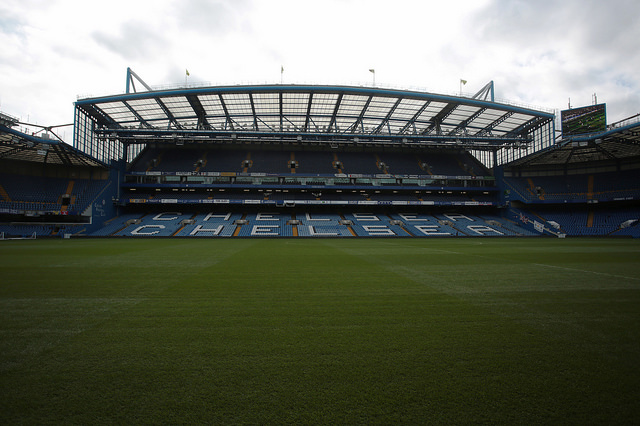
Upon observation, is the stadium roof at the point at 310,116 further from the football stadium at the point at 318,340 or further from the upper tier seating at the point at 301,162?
the football stadium at the point at 318,340

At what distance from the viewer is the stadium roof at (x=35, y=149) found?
88.0ft

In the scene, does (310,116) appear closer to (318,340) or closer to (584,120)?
(584,120)

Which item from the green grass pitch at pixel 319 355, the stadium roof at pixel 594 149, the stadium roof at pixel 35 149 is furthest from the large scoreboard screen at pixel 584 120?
the stadium roof at pixel 35 149

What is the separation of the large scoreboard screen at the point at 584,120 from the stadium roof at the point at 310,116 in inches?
82.2

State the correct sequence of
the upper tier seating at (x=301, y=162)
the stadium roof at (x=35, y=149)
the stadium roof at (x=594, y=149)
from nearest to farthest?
the stadium roof at (x=35, y=149), the stadium roof at (x=594, y=149), the upper tier seating at (x=301, y=162)

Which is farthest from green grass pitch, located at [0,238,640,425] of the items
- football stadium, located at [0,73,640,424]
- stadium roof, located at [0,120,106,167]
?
stadium roof, located at [0,120,106,167]

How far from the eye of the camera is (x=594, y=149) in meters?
38.2

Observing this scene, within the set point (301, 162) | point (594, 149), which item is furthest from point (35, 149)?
point (594, 149)

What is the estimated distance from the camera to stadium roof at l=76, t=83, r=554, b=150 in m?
32.2

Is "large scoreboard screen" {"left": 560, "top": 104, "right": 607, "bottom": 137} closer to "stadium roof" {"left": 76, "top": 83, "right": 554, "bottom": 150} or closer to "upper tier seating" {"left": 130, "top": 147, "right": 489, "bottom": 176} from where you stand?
"stadium roof" {"left": 76, "top": 83, "right": 554, "bottom": 150}

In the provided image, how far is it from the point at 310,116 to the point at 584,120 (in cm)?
3180

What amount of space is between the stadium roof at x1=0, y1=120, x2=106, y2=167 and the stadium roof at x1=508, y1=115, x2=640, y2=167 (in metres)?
56.5

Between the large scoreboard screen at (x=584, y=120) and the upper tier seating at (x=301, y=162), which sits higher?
the large scoreboard screen at (x=584, y=120)

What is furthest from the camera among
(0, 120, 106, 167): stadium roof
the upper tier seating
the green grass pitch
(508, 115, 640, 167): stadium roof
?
the upper tier seating
